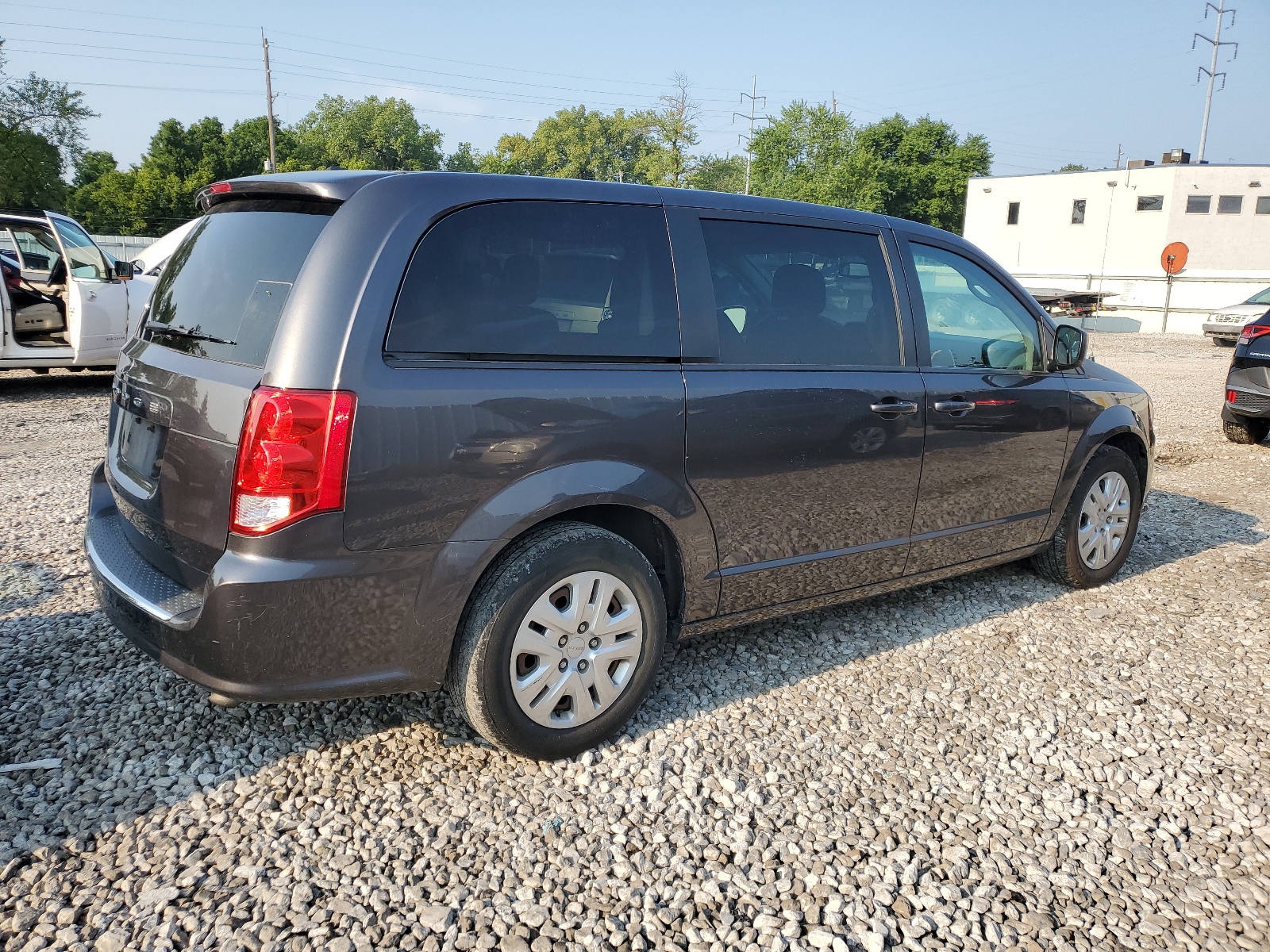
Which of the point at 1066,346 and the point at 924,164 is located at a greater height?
the point at 924,164

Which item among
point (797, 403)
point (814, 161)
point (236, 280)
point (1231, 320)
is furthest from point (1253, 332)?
point (814, 161)

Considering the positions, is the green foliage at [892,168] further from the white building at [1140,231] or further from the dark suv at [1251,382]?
the dark suv at [1251,382]

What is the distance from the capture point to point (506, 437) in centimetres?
278

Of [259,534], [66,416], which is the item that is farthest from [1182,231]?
[259,534]

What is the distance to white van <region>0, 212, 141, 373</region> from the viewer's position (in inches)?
392

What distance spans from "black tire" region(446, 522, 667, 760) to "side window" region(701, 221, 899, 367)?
2.90 ft

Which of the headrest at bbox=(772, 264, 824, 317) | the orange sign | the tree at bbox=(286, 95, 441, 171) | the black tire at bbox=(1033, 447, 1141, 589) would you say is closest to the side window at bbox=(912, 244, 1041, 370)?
the headrest at bbox=(772, 264, 824, 317)

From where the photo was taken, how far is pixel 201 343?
2.88 metres

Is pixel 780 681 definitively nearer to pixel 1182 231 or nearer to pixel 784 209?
pixel 784 209

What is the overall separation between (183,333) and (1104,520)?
456 centimetres

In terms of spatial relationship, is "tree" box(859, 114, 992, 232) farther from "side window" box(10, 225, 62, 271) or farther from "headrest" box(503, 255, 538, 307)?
"headrest" box(503, 255, 538, 307)

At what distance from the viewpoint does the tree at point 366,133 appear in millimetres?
101562

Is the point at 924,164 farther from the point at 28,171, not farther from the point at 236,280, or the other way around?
the point at 236,280

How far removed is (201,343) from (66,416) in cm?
791
